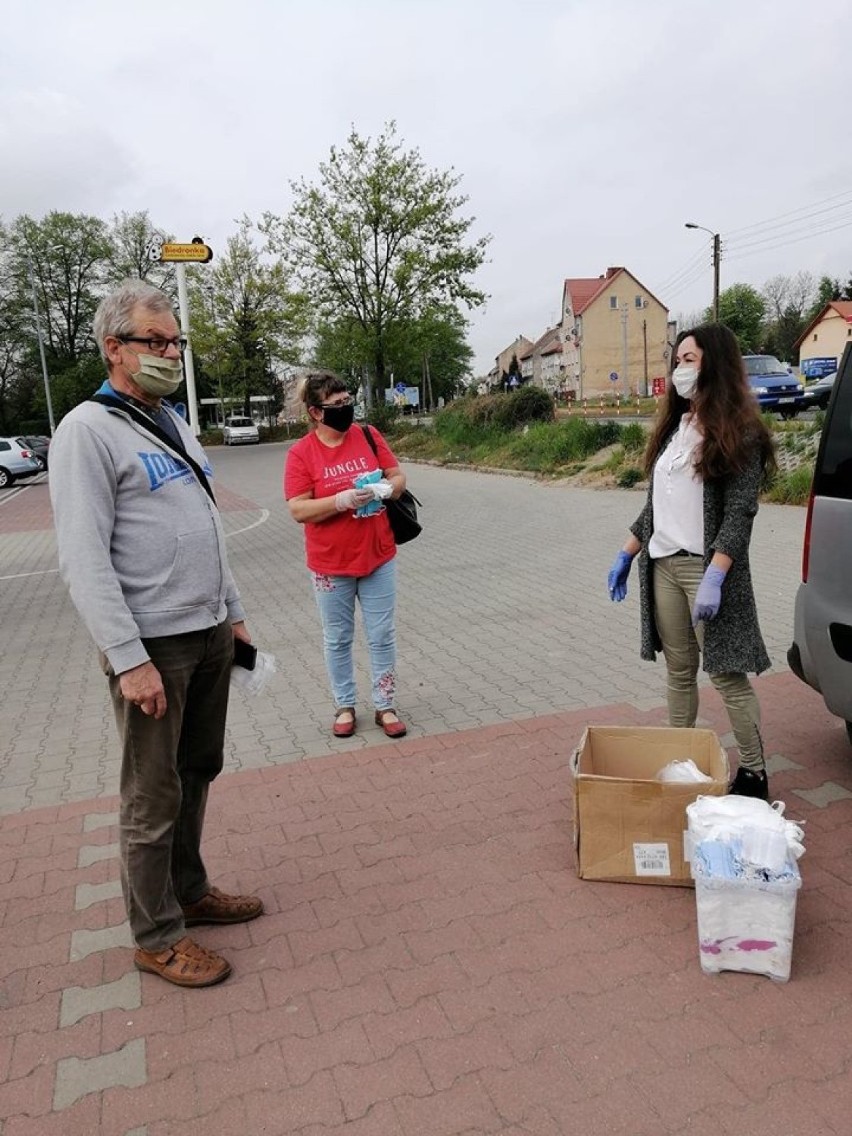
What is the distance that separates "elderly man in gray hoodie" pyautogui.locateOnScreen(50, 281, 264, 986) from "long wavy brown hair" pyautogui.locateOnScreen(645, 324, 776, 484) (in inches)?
70.9

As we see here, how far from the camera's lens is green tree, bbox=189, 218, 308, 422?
166ft

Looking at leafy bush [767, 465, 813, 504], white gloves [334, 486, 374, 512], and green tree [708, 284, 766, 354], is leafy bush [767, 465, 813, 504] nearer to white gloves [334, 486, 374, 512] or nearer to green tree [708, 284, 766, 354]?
white gloves [334, 486, 374, 512]

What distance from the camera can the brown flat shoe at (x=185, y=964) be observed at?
106 inches

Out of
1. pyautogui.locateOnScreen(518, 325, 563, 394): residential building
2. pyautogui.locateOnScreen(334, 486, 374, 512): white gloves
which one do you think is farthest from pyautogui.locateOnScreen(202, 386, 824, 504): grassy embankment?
pyautogui.locateOnScreen(518, 325, 563, 394): residential building

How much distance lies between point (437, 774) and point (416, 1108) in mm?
2007

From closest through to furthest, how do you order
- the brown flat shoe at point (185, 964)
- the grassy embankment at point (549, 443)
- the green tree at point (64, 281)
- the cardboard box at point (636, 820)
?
1. the brown flat shoe at point (185, 964)
2. the cardboard box at point (636, 820)
3. the grassy embankment at point (549, 443)
4. the green tree at point (64, 281)

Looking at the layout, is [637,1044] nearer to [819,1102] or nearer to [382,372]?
[819,1102]

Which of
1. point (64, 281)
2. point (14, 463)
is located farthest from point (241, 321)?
point (14, 463)

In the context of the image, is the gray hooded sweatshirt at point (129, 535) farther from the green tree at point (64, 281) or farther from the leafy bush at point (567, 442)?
the green tree at point (64, 281)

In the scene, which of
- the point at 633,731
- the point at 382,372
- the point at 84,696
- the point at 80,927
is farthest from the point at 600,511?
the point at 382,372

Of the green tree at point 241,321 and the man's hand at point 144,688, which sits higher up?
the green tree at point 241,321

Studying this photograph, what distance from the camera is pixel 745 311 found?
80.3 metres

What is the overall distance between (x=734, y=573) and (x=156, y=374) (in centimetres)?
217

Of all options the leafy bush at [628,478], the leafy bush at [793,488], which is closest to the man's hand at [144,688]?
the leafy bush at [793,488]
